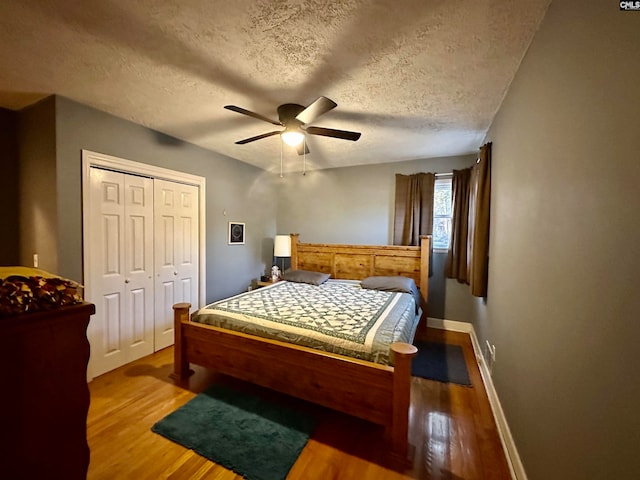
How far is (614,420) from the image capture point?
73 cm

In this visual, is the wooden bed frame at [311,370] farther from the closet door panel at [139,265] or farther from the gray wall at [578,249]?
the closet door panel at [139,265]

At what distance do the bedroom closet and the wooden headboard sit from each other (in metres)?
1.67

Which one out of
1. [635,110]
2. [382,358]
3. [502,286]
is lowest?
[382,358]

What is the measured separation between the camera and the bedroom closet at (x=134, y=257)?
244 cm

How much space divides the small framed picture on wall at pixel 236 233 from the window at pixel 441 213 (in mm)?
3003

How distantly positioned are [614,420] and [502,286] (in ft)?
4.41

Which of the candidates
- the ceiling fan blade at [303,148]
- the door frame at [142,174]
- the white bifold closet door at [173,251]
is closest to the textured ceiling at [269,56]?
the ceiling fan blade at [303,148]

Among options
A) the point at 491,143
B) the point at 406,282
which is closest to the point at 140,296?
the point at 406,282

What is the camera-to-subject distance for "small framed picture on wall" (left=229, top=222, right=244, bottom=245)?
3.99 meters

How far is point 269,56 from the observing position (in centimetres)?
163

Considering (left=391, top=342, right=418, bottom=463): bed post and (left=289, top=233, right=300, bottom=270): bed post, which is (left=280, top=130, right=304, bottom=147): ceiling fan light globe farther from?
(left=289, top=233, right=300, bottom=270): bed post

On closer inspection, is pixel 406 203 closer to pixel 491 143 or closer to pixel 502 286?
pixel 491 143

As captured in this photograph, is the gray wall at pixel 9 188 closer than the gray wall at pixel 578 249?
No

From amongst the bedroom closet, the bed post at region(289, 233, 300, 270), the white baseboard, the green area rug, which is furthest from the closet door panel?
the white baseboard
